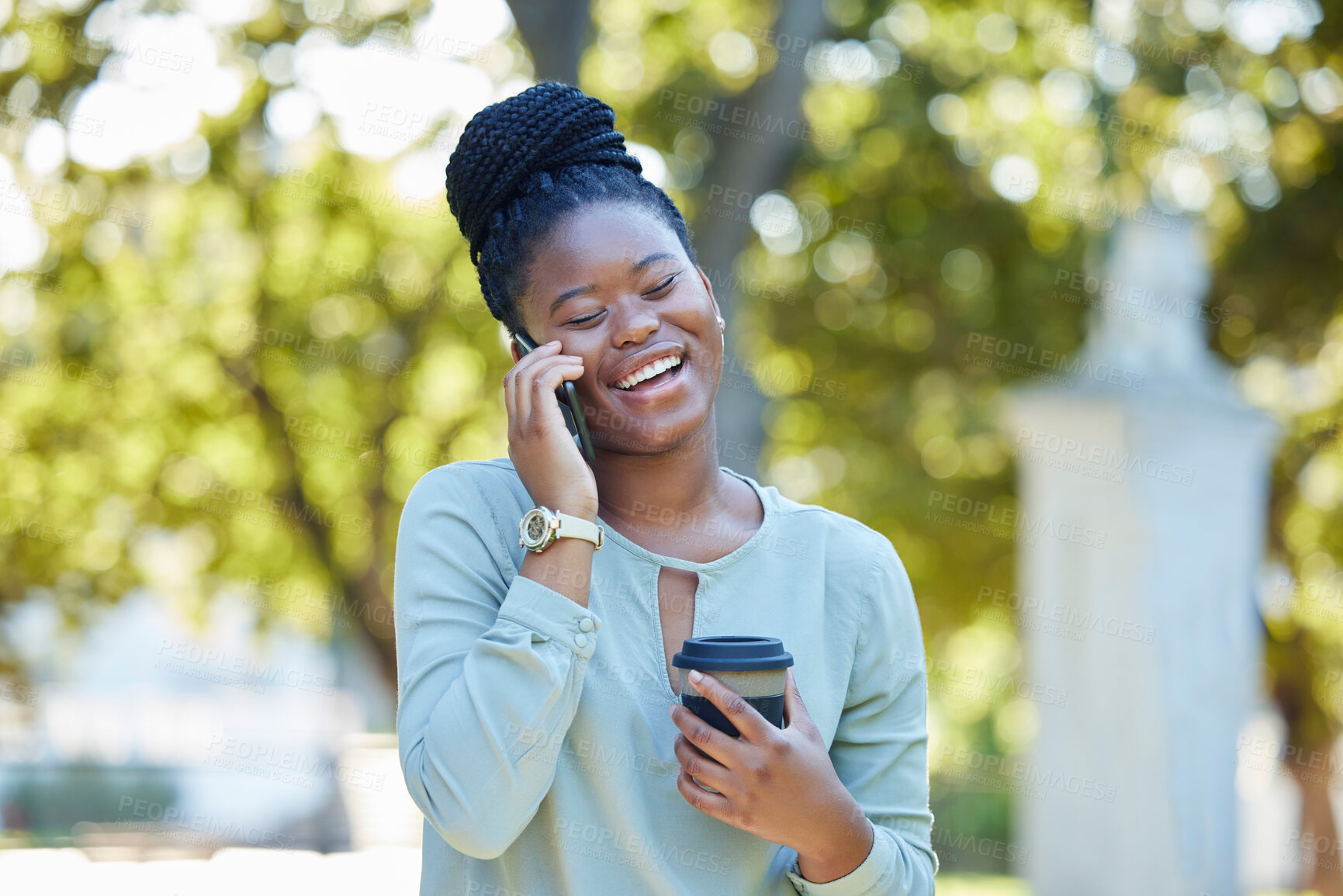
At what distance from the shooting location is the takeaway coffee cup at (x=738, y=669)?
160cm

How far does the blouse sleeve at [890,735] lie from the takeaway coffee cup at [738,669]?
0.30 m

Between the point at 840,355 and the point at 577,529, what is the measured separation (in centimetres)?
1061

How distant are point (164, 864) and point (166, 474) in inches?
171

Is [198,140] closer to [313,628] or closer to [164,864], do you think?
[164,864]

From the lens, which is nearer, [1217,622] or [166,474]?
[1217,622]

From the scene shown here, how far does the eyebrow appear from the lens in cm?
193

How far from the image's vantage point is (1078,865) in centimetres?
717

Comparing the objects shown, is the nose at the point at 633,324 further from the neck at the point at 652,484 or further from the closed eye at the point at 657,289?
the neck at the point at 652,484

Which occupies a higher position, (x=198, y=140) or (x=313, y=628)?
(x=198, y=140)

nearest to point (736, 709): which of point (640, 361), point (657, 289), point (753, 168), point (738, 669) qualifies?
point (738, 669)

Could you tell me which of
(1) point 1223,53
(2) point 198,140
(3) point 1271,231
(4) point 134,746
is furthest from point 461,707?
(4) point 134,746

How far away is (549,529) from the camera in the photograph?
1716 mm

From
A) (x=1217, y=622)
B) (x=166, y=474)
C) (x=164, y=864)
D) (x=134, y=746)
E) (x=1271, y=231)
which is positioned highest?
(x=1271, y=231)

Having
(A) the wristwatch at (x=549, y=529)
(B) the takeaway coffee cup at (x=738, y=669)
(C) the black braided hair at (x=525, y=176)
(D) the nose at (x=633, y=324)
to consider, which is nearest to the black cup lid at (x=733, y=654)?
(B) the takeaway coffee cup at (x=738, y=669)
